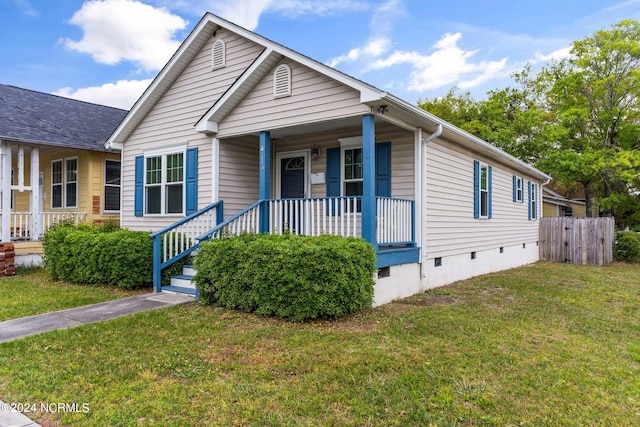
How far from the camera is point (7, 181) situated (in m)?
10.2

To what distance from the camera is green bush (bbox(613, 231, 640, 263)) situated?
49.8 ft

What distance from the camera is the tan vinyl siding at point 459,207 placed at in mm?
8273

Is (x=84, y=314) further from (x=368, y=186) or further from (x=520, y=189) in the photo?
(x=520, y=189)

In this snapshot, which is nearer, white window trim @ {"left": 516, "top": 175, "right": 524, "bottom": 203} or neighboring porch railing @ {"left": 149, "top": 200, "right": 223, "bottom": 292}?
neighboring porch railing @ {"left": 149, "top": 200, "right": 223, "bottom": 292}

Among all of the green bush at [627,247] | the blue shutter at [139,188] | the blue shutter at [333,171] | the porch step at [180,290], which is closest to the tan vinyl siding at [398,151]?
the blue shutter at [333,171]

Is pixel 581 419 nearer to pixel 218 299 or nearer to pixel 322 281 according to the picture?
pixel 322 281

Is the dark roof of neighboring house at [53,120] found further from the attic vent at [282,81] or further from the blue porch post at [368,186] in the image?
the blue porch post at [368,186]

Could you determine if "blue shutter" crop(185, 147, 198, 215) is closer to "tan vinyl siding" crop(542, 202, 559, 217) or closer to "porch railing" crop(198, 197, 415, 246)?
"porch railing" crop(198, 197, 415, 246)

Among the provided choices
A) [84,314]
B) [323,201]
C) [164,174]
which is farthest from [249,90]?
[84,314]

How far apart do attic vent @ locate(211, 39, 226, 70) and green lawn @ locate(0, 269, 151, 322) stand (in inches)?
205

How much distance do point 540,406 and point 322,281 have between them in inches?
113

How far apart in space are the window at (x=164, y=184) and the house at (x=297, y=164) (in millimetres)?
34

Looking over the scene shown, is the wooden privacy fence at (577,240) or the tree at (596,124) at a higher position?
the tree at (596,124)

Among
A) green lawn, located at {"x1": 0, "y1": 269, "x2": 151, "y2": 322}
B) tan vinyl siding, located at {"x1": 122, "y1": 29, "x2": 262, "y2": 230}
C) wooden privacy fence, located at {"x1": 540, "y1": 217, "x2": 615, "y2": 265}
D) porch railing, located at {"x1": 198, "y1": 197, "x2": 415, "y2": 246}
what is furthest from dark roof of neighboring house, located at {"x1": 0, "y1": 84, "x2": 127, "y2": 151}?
wooden privacy fence, located at {"x1": 540, "y1": 217, "x2": 615, "y2": 265}
